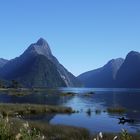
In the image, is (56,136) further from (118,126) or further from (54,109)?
(54,109)

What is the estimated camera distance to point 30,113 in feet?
234

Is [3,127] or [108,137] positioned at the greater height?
[3,127]

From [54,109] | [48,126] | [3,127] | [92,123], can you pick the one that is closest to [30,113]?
[54,109]

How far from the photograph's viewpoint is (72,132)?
3812cm

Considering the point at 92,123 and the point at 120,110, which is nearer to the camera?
the point at 92,123

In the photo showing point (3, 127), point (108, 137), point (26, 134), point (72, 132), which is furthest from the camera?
point (72, 132)

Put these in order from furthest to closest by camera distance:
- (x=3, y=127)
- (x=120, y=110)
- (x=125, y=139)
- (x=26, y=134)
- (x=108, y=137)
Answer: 1. (x=120, y=110)
2. (x=108, y=137)
3. (x=3, y=127)
4. (x=26, y=134)
5. (x=125, y=139)

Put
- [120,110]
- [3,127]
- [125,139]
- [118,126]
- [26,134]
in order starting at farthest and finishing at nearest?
1. [120,110]
2. [118,126]
3. [3,127]
4. [26,134]
5. [125,139]

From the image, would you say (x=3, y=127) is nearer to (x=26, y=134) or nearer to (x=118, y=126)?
(x=26, y=134)

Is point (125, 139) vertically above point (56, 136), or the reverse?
point (125, 139)

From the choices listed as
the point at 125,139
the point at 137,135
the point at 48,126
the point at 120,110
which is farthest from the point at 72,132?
the point at 120,110

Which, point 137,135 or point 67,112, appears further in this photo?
point 67,112

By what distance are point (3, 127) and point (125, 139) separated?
4.80 metres

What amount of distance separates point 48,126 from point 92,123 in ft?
67.2
